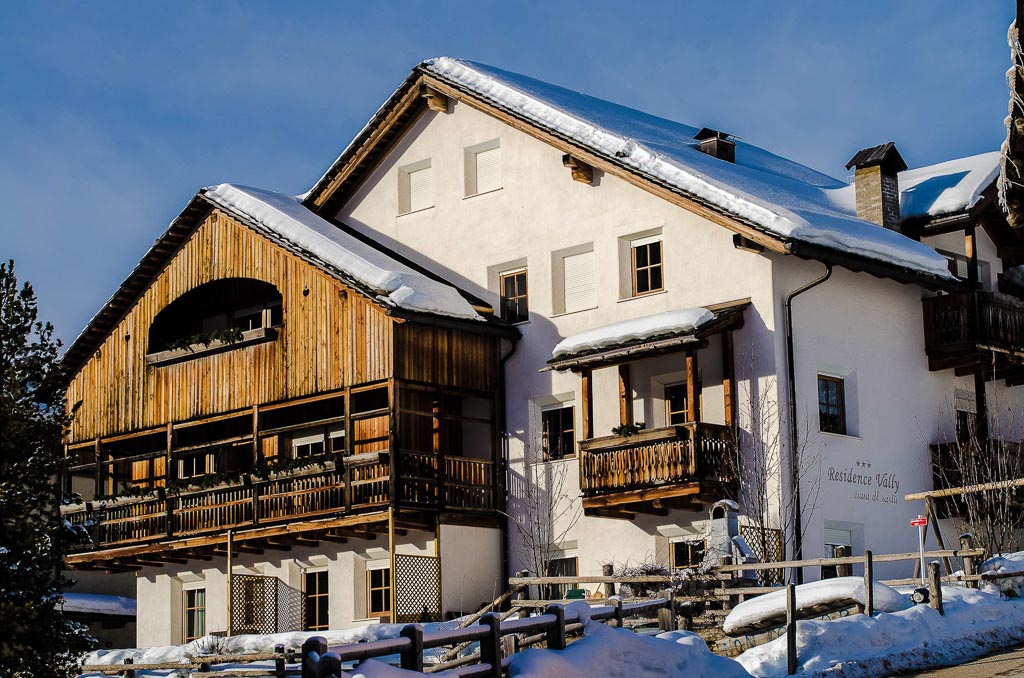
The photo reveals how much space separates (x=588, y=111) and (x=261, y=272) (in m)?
7.69

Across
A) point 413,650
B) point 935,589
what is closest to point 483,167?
point 935,589

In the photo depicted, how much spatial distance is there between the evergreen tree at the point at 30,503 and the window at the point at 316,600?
12.8m

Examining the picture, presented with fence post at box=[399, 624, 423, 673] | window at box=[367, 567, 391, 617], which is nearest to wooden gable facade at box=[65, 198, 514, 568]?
window at box=[367, 567, 391, 617]

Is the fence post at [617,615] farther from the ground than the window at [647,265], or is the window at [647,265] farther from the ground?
the window at [647,265]

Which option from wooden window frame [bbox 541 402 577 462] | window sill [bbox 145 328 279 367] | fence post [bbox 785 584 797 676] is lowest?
fence post [bbox 785 584 797 676]

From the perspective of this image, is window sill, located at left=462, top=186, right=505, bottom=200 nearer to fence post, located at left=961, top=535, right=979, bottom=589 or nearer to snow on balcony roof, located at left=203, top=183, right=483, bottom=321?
snow on balcony roof, located at left=203, top=183, right=483, bottom=321

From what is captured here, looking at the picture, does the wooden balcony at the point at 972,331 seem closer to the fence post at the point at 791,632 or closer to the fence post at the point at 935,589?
the fence post at the point at 935,589

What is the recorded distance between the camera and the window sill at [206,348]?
33094 millimetres

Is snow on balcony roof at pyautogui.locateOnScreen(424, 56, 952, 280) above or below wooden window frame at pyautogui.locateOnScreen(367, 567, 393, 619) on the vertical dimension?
above

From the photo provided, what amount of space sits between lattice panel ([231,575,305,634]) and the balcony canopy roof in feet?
25.4

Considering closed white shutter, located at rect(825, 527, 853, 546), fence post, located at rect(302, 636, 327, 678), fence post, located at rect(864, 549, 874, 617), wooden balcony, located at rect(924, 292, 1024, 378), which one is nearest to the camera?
fence post, located at rect(302, 636, 327, 678)

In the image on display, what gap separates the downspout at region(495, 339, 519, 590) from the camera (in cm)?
3209

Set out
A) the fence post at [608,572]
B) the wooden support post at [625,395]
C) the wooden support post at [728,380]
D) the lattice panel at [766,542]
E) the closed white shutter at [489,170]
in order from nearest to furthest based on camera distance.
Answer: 1. the fence post at [608,572]
2. the lattice panel at [766,542]
3. the wooden support post at [728,380]
4. the wooden support post at [625,395]
5. the closed white shutter at [489,170]

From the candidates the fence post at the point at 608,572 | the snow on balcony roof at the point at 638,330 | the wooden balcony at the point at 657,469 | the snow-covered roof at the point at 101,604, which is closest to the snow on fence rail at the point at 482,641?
the fence post at the point at 608,572
